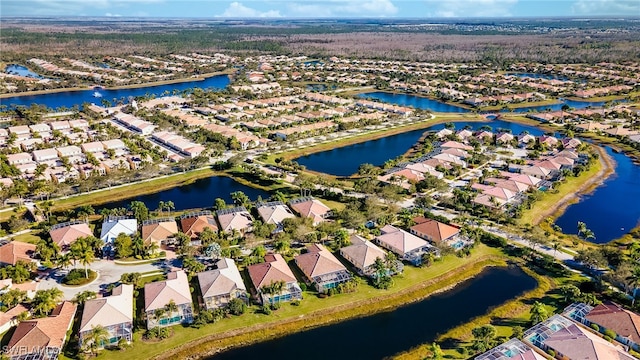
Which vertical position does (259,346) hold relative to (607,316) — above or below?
below

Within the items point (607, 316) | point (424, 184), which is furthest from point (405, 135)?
point (607, 316)

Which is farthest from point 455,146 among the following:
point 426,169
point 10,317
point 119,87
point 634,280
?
point 119,87

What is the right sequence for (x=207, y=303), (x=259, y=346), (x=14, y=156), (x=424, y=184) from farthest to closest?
(x=14, y=156) → (x=424, y=184) → (x=207, y=303) → (x=259, y=346)

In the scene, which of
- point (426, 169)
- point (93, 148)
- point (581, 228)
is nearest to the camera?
point (581, 228)

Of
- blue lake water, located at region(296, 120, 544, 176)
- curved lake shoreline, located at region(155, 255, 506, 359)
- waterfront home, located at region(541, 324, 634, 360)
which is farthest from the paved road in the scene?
waterfront home, located at region(541, 324, 634, 360)

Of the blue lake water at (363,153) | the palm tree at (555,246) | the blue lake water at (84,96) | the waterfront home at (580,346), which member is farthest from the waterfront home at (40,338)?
the blue lake water at (84,96)

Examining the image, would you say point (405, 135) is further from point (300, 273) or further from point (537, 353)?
point (537, 353)

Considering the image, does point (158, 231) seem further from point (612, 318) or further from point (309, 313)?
point (612, 318)
